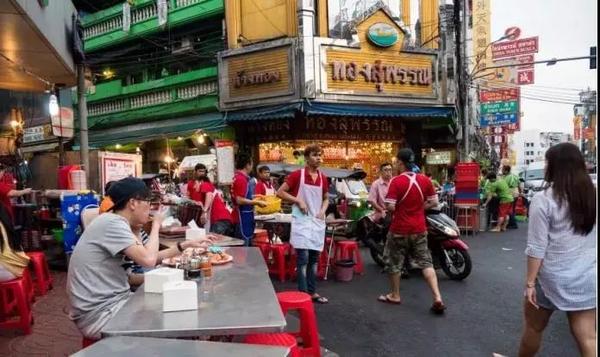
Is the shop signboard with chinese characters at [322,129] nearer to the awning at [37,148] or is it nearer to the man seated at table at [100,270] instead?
the awning at [37,148]

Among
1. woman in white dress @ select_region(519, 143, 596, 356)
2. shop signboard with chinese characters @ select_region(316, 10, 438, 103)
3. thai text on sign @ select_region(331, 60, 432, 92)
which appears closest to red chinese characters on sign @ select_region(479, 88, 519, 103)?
shop signboard with chinese characters @ select_region(316, 10, 438, 103)

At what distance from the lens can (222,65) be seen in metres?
14.0

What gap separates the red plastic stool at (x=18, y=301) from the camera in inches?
181

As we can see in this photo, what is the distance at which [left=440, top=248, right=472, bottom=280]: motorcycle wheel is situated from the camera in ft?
22.2

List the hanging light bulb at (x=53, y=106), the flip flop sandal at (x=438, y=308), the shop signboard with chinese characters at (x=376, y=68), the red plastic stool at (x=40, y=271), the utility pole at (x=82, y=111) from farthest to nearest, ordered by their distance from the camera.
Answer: the shop signboard with chinese characters at (x=376, y=68)
the utility pole at (x=82, y=111)
the hanging light bulb at (x=53, y=106)
the red plastic stool at (x=40, y=271)
the flip flop sandal at (x=438, y=308)

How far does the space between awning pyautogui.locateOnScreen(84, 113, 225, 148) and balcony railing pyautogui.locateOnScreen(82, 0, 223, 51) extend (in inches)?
129

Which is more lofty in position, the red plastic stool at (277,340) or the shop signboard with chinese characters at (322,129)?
the shop signboard with chinese characters at (322,129)

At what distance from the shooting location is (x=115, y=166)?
7.62 m

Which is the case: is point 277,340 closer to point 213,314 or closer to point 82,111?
point 213,314

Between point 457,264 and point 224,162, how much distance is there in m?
7.35

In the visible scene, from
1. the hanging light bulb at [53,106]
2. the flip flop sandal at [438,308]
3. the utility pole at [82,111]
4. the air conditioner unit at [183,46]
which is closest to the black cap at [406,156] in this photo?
the flip flop sandal at [438,308]

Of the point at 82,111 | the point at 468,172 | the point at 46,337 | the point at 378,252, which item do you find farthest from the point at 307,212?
the point at 468,172

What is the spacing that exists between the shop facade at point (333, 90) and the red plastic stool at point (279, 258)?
6.39 metres

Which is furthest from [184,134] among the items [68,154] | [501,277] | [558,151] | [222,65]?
[558,151]
